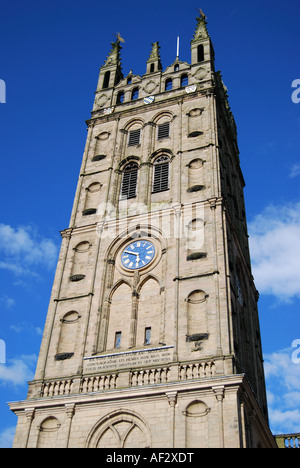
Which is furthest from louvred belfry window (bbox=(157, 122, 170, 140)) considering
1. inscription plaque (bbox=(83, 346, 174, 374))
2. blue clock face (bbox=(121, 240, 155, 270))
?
inscription plaque (bbox=(83, 346, 174, 374))

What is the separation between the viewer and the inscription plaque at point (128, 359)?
26594 millimetres

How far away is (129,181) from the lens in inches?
1460

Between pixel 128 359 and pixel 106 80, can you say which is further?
pixel 106 80

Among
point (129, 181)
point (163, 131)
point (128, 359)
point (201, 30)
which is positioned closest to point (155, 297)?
point (128, 359)

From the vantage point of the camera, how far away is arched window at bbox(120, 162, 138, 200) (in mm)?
36125

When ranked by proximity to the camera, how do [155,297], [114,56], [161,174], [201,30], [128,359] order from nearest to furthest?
[128,359]
[155,297]
[161,174]
[201,30]
[114,56]

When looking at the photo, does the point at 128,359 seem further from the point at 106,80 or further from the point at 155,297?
the point at 106,80

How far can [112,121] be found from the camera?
42.1 metres

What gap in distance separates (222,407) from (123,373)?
5023mm

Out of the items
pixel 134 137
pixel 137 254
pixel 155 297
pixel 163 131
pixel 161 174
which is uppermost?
pixel 134 137

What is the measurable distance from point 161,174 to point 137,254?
6.70 meters

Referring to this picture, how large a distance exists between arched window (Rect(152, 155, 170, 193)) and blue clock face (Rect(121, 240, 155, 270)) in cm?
446

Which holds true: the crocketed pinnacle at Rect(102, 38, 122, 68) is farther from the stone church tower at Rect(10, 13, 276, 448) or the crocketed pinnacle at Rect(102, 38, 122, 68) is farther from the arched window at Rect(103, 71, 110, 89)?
the stone church tower at Rect(10, 13, 276, 448)
